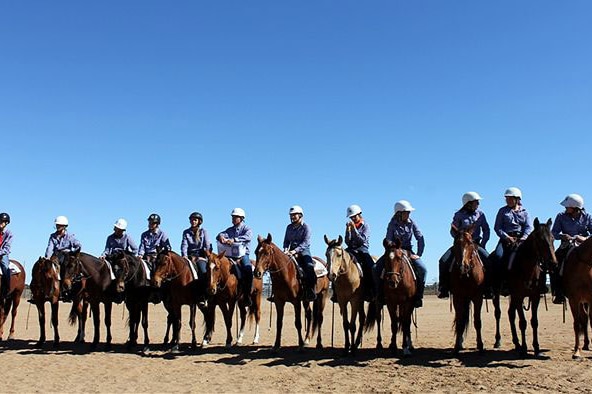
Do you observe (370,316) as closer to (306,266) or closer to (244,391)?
(306,266)

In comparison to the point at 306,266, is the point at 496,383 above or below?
below

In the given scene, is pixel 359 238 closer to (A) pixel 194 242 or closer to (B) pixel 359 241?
(B) pixel 359 241

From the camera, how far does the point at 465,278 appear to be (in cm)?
1190

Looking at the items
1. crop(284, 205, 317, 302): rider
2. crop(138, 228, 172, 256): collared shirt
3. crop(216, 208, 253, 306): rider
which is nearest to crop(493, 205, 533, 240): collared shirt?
crop(284, 205, 317, 302): rider

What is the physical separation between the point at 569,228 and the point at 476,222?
2.09m

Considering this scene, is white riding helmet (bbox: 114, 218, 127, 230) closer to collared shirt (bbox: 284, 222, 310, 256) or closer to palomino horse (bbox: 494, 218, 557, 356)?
collared shirt (bbox: 284, 222, 310, 256)

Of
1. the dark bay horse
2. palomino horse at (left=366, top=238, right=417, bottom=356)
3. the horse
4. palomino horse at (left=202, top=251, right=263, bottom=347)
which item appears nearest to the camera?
the horse

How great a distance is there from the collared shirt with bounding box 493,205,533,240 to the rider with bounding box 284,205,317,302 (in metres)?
4.63

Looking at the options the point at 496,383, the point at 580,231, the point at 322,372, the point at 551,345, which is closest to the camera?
the point at 496,383

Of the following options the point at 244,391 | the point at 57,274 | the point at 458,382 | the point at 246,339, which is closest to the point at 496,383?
the point at 458,382

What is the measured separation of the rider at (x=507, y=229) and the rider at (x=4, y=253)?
13221mm

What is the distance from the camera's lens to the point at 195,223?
15.5m

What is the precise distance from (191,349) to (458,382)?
7342 mm

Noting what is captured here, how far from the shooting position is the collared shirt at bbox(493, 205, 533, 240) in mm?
12820
